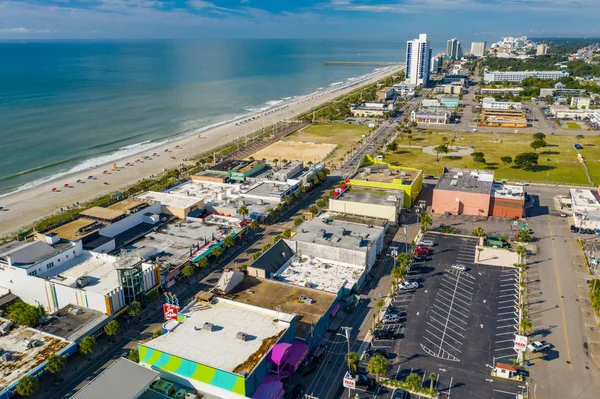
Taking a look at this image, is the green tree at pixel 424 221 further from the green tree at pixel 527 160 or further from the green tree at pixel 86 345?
the green tree at pixel 86 345

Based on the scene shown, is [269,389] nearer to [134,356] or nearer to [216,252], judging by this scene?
[134,356]

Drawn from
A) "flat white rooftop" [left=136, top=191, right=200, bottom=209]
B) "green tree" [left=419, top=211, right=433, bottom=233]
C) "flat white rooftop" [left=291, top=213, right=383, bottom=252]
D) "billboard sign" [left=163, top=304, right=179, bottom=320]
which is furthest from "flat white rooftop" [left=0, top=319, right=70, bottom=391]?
"green tree" [left=419, top=211, right=433, bottom=233]

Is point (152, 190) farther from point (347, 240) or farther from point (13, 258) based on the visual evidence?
point (347, 240)

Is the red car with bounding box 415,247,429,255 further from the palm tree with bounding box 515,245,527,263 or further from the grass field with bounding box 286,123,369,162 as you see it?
the grass field with bounding box 286,123,369,162

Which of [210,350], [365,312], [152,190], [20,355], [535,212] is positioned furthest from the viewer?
[152,190]

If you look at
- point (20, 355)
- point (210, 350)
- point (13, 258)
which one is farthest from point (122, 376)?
point (13, 258)

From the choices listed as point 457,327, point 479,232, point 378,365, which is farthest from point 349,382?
point 479,232
